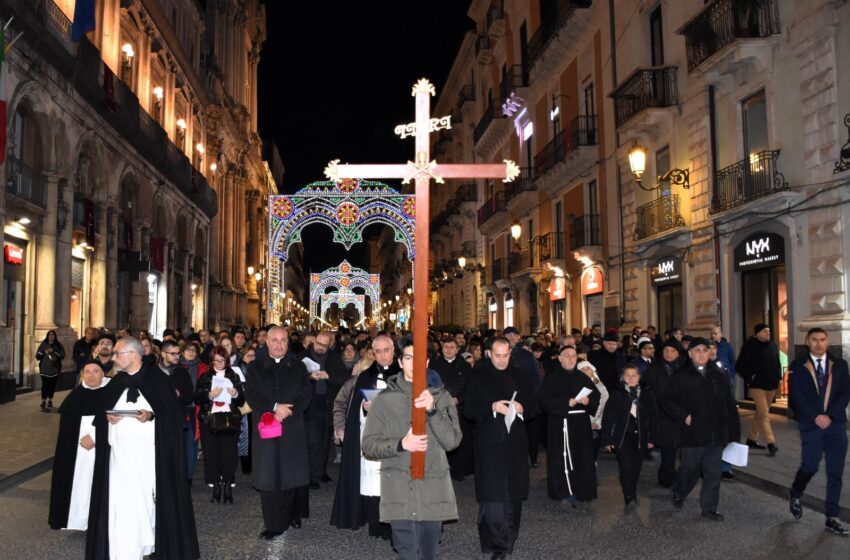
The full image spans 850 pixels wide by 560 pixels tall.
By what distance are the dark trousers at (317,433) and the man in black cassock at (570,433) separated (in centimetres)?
282

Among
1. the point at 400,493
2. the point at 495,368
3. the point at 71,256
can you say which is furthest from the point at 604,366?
the point at 71,256

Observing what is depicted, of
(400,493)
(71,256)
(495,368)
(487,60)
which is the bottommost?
(400,493)

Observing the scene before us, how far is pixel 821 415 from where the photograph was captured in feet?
24.5

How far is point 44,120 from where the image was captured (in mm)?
20188

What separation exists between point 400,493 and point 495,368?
1.91 m

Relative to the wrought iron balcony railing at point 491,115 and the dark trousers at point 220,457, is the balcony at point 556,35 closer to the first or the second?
the wrought iron balcony railing at point 491,115

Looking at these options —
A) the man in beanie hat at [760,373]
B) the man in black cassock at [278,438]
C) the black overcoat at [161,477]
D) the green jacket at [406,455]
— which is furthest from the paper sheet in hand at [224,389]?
the man in beanie hat at [760,373]

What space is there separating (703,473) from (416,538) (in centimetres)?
406

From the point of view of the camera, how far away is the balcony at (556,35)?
81.4 ft

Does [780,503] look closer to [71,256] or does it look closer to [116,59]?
[71,256]

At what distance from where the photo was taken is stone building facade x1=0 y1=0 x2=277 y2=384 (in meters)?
19.3

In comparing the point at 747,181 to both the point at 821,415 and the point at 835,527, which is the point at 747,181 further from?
the point at 835,527

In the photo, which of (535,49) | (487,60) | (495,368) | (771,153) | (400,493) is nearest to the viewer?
(400,493)

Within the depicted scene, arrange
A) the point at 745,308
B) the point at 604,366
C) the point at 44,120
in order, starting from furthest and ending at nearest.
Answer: the point at 44,120, the point at 745,308, the point at 604,366
